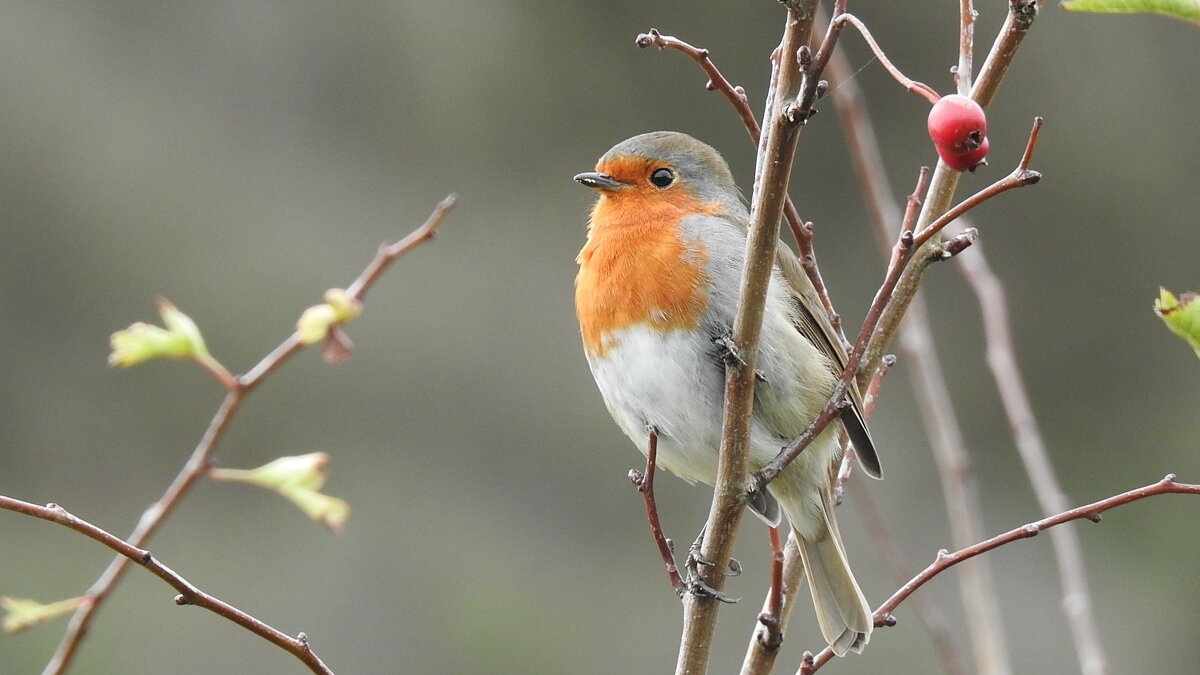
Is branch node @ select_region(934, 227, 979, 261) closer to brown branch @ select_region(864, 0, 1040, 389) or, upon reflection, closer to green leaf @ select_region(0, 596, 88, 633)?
brown branch @ select_region(864, 0, 1040, 389)

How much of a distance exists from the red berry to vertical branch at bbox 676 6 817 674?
146mm

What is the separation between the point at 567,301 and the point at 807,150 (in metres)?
1.39

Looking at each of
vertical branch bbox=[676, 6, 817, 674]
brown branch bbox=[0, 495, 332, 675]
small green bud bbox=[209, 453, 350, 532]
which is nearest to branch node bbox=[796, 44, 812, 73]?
vertical branch bbox=[676, 6, 817, 674]

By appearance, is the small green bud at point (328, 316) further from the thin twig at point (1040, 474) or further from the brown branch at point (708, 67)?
the thin twig at point (1040, 474)

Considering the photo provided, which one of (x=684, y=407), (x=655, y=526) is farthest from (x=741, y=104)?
(x=684, y=407)

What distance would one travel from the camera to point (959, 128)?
1.18 m

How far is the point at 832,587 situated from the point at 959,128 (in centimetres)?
111

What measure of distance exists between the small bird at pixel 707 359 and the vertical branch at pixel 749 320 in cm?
49

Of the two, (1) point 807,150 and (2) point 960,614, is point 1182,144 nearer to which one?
(1) point 807,150

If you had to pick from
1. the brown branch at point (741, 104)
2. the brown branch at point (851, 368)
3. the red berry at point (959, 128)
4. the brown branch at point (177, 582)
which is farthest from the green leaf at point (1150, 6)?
→ the brown branch at point (177, 582)

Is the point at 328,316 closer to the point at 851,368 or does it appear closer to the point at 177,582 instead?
the point at 177,582

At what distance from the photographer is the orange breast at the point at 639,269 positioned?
6.75 feet

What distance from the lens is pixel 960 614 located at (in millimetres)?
5754

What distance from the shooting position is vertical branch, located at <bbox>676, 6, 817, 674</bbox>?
3.81 feet
